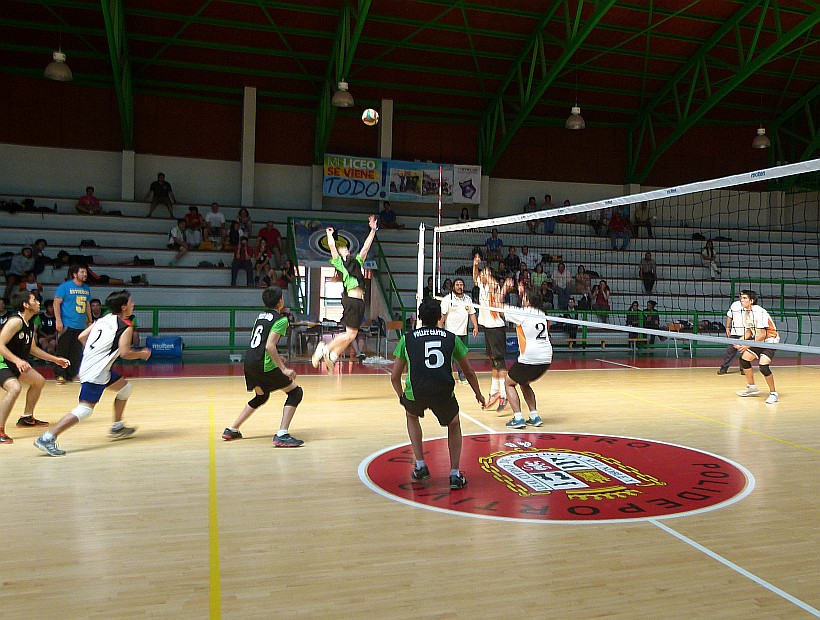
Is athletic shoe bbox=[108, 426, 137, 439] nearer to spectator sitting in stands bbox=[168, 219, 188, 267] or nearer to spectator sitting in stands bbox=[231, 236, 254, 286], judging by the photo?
spectator sitting in stands bbox=[231, 236, 254, 286]

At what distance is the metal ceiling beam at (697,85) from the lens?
16.6 metres

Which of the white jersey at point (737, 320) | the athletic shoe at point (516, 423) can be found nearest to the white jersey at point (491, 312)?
the athletic shoe at point (516, 423)

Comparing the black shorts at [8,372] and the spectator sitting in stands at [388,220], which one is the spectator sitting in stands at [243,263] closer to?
the spectator sitting in stands at [388,220]

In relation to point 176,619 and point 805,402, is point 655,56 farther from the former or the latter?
point 176,619

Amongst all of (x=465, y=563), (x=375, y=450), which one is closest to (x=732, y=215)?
(x=375, y=450)

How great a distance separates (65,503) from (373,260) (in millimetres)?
13732

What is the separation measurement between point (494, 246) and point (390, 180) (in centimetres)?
392

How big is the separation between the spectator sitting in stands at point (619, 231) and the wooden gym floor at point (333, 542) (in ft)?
43.2

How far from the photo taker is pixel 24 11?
16266mm

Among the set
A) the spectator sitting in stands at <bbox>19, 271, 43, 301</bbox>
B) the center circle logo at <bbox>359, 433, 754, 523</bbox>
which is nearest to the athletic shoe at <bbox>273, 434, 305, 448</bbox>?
the center circle logo at <bbox>359, 433, 754, 523</bbox>

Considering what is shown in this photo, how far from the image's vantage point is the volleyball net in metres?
16.8

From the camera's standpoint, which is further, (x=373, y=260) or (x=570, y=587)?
(x=373, y=260)

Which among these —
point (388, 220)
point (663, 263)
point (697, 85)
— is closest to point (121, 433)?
point (388, 220)

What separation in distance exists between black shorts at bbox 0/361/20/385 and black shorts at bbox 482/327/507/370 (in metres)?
5.40
